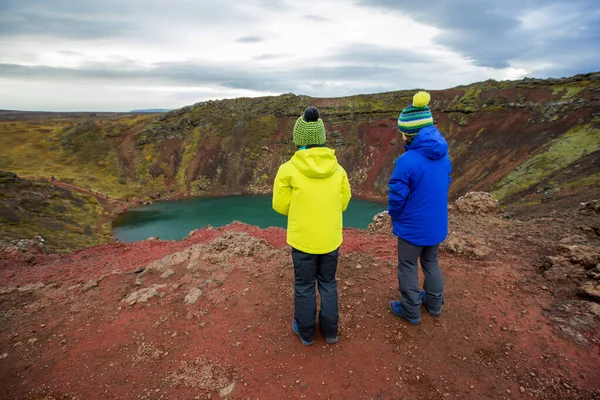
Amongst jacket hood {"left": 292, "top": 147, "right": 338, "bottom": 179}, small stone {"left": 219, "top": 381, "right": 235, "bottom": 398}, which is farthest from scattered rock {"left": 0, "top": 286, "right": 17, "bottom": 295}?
jacket hood {"left": 292, "top": 147, "right": 338, "bottom": 179}

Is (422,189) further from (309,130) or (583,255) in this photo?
(583,255)

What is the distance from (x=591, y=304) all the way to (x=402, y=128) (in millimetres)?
3405

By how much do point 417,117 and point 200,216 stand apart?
3453 centimetres

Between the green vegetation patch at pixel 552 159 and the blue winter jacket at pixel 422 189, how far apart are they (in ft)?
75.7

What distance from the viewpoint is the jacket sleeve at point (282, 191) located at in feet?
11.0

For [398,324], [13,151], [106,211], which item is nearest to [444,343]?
[398,324]

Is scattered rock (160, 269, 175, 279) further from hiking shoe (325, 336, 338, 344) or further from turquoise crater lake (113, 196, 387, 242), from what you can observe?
turquoise crater lake (113, 196, 387, 242)

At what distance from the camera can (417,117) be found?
3697mm

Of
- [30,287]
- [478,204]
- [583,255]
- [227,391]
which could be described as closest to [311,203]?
[227,391]

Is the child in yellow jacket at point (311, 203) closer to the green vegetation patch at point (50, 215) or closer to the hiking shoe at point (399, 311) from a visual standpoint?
the hiking shoe at point (399, 311)

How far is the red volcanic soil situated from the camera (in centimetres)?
331

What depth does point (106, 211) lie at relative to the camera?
113 feet

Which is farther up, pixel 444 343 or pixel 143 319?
pixel 444 343

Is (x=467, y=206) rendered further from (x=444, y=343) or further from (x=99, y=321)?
(x=99, y=321)
